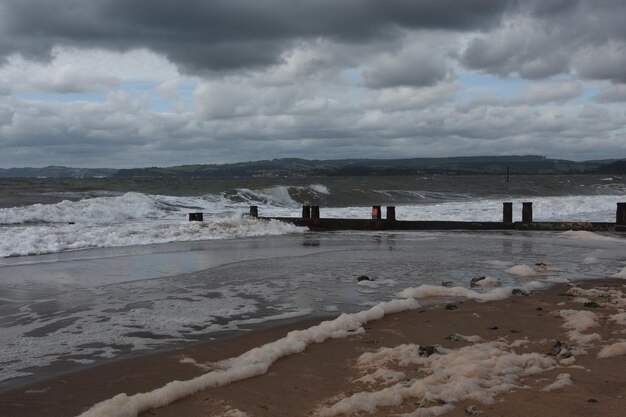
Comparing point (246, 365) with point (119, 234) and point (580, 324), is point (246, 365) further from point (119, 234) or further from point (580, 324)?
→ point (119, 234)

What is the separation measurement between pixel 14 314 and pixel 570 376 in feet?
20.3

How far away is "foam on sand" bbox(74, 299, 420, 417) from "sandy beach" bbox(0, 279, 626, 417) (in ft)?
0.24

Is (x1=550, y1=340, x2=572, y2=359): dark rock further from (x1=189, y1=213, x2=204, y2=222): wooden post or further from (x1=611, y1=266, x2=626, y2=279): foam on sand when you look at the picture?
(x1=189, y1=213, x2=204, y2=222): wooden post

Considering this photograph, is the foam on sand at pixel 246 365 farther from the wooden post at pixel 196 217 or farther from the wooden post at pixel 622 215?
the wooden post at pixel 196 217

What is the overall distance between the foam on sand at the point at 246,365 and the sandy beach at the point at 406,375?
2.9 inches

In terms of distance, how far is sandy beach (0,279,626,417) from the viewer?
3828 mm

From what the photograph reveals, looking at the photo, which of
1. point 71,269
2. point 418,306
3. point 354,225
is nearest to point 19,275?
point 71,269

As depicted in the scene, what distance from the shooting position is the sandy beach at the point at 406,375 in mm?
3828

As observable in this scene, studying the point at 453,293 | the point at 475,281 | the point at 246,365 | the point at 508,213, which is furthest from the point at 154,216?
the point at 246,365

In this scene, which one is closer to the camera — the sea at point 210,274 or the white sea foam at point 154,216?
the sea at point 210,274

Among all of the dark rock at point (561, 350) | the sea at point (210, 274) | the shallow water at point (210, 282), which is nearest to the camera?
the dark rock at point (561, 350)

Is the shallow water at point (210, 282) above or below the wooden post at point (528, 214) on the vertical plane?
below

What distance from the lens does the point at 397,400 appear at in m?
3.91

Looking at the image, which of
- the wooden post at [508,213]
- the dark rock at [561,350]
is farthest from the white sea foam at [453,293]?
the wooden post at [508,213]
